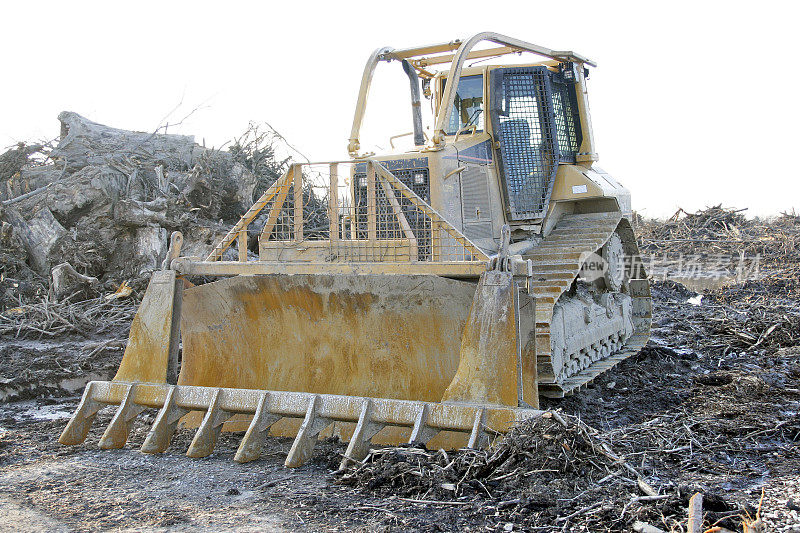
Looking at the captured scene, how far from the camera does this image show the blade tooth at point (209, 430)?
16.3 ft

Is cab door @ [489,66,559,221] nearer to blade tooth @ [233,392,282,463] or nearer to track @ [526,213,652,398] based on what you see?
track @ [526,213,652,398]

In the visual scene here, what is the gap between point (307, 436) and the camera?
4750 mm

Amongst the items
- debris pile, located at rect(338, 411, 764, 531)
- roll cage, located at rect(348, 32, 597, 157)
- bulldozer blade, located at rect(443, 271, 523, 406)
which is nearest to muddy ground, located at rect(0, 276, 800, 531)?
debris pile, located at rect(338, 411, 764, 531)

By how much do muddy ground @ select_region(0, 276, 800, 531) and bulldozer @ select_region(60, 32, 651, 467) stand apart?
0.26m

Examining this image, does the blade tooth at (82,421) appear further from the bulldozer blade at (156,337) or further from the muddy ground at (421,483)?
the bulldozer blade at (156,337)

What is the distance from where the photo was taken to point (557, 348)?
20.9 feet

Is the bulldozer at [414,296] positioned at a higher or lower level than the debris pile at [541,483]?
higher

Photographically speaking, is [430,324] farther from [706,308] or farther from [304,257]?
[706,308]

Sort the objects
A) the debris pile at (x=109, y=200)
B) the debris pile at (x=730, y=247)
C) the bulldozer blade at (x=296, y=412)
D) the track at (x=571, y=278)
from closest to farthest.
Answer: the bulldozer blade at (x=296, y=412) → the track at (x=571, y=278) → the debris pile at (x=109, y=200) → the debris pile at (x=730, y=247)

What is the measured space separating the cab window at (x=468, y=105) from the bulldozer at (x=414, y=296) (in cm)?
2

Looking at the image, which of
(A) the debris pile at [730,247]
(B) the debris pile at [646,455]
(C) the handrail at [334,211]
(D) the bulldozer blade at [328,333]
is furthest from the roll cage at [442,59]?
(A) the debris pile at [730,247]

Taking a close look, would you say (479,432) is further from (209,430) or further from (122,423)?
(122,423)

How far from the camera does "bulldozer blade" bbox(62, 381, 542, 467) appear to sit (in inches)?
180

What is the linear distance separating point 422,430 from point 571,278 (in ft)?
9.23
